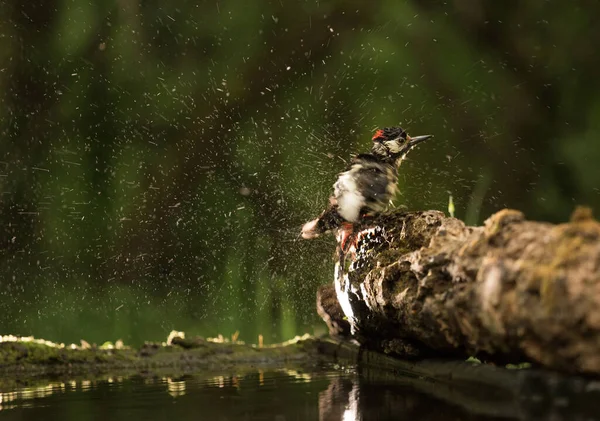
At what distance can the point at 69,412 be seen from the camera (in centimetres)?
257

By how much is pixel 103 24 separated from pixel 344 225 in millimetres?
3831

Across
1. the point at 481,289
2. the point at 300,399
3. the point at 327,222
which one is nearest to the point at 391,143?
the point at 327,222

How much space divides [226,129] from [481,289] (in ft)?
15.1

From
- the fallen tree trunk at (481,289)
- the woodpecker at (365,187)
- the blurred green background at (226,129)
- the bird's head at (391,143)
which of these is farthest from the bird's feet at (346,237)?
the blurred green background at (226,129)

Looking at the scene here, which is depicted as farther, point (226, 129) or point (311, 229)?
point (226, 129)

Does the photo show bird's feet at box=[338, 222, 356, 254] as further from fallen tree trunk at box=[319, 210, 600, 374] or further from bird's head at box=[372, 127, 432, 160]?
bird's head at box=[372, 127, 432, 160]

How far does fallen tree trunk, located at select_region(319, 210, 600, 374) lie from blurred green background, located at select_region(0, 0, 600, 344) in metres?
2.75

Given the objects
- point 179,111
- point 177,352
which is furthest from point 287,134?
point 177,352

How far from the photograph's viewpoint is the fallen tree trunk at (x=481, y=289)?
1721mm

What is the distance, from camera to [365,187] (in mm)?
3475

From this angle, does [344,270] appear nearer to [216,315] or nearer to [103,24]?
[216,315]

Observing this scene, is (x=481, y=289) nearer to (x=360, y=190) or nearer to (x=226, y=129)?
(x=360, y=190)

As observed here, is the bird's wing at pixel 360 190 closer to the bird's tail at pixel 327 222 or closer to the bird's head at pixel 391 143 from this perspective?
the bird's tail at pixel 327 222

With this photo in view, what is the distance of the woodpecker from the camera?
11.4ft
